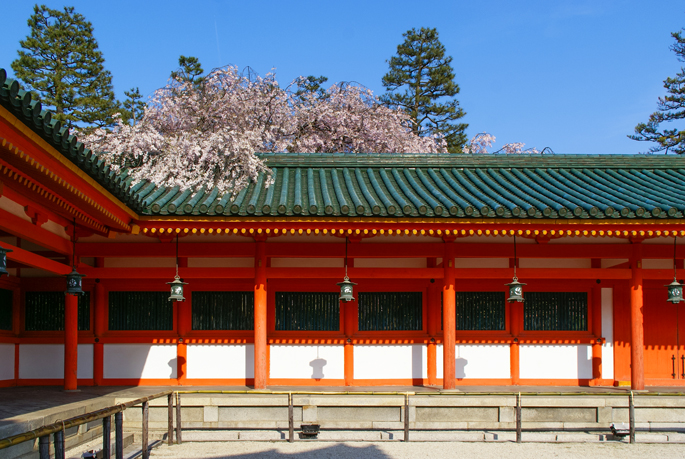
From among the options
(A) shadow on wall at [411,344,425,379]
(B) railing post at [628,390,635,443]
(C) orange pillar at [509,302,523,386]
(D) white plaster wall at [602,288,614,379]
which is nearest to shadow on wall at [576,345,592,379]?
(D) white plaster wall at [602,288,614,379]

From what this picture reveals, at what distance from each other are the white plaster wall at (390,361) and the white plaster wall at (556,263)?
2.62m

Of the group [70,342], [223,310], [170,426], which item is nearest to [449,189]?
[223,310]

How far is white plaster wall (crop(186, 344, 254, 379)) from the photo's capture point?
12031 mm

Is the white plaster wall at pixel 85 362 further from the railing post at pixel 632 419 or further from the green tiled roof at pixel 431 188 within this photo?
the railing post at pixel 632 419

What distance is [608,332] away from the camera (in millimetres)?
12570

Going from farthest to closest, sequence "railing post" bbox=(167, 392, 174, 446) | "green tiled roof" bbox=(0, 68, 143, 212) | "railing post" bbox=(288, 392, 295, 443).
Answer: "railing post" bbox=(288, 392, 295, 443) < "railing post" bbox=(167, 392, 174, 446) < "green tiled roof" bbox=(0, 68, 143, 212)

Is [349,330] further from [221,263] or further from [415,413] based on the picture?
[221,263]

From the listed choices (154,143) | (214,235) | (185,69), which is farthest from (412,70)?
(214,235)

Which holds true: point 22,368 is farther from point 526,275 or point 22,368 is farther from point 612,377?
point 612,377

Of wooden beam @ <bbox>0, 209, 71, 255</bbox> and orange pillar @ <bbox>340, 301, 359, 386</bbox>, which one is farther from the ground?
wooden beam @ <bbox>0, 209, 71, 255</bbox>

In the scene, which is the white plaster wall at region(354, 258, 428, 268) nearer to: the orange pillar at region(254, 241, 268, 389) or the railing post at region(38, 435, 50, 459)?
the orange pillar at region(254, 241, 268, 389)

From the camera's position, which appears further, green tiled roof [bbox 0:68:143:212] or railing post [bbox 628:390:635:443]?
railing post [bbox 628:390:635:443]

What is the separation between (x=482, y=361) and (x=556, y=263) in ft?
8.13

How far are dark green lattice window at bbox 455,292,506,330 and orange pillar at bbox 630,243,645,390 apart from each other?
7.59ft
